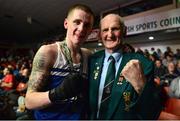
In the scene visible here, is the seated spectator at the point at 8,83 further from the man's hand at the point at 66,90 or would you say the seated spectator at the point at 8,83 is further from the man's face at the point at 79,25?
the man's hand at the point at 66,90

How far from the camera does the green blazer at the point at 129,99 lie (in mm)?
1287

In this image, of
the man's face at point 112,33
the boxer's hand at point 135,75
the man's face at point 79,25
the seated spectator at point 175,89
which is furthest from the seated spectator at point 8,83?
the boxer's hand at point 135,75

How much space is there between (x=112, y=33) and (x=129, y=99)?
0.34 m

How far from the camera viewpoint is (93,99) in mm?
1397

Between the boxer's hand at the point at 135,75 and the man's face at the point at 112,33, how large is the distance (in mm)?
163

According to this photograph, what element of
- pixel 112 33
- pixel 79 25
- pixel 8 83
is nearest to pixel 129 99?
pixel 112 33

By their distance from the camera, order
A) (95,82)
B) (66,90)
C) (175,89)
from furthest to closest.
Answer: (175,89)
(95,82)
(66,90)

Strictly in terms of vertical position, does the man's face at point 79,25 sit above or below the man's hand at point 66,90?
above

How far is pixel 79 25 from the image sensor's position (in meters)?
1.50

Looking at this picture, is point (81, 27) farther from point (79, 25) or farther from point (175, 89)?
point (175, 89)

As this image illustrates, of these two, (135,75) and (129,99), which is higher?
(135,75)

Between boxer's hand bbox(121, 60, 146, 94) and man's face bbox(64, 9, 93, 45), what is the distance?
0.31 meters

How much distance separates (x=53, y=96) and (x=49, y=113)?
0.18 metres

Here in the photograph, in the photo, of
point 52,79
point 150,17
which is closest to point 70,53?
point 52,79
